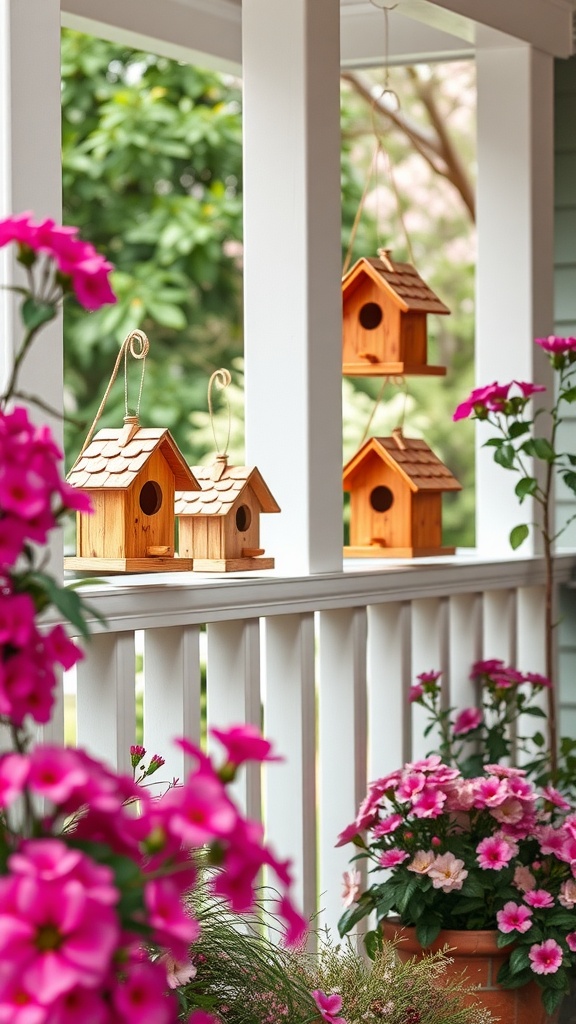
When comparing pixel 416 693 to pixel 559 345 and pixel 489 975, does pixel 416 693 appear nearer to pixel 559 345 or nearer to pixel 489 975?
pixel 489 975

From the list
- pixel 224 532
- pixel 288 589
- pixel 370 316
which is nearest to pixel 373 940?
pixel 288 589

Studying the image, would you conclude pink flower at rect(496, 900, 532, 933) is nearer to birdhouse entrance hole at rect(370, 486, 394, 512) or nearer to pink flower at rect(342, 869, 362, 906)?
pink flower at rect(342, 869, 362, 906)

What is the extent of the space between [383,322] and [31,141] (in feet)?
3.97

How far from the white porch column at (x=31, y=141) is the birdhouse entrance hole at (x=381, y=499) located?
113cm

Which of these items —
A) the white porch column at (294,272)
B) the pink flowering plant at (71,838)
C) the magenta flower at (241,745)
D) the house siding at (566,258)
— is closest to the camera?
the pink flowering plant at (71,838)

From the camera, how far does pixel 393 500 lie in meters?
3.09

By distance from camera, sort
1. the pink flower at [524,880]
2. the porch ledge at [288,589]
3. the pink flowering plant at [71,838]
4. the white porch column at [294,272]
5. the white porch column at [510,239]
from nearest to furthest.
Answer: the pink flowering plant at [71,838] < the porch ledge at [288,589] < the pink flower at [524,880] < the white porch column at [294,272] < the white porch column at [510,239]

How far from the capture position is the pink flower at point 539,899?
7.84 ft

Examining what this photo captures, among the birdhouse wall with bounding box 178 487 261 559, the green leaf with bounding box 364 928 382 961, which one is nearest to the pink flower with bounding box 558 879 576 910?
the green leaf with bounding box 364 928 382 961

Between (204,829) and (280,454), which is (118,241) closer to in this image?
(280,454)

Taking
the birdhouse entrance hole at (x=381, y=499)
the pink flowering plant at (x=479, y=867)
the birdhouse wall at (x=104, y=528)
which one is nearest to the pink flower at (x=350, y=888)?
the pink flowering plant at (x=479, y=867)

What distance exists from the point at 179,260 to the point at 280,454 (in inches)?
199

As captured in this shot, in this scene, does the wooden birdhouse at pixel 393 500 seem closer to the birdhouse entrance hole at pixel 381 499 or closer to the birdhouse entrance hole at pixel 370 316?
the birdhouse entrance hole at pixel 381 499

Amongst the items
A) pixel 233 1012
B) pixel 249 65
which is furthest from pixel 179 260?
pixel 233 1012
